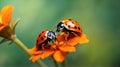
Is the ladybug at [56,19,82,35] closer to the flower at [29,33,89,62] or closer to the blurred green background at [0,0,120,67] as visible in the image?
the flower at [29,33,89,62]

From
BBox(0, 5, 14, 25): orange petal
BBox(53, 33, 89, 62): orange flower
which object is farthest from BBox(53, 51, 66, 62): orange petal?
BBox(0, 5, 14, 25): orange petal

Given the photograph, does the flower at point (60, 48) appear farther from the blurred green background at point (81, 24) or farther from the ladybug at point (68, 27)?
the blurred green background at point (81, 24)

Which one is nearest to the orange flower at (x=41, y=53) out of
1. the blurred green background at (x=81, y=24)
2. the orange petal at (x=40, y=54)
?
the orange petal at (x=40, y=54)

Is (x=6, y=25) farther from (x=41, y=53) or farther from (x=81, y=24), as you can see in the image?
(x=81, y=24)

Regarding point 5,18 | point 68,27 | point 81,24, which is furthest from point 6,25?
point 81,24

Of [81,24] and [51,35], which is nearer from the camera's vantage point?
[51,35]

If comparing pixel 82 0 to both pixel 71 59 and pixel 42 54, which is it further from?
pixel 42 54

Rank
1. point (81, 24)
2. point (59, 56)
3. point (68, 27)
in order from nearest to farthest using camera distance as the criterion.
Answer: point (59, 56) → point (68, 27) → point (81, 24)
